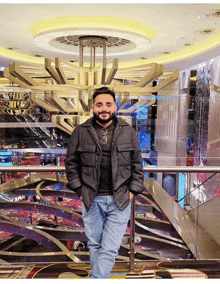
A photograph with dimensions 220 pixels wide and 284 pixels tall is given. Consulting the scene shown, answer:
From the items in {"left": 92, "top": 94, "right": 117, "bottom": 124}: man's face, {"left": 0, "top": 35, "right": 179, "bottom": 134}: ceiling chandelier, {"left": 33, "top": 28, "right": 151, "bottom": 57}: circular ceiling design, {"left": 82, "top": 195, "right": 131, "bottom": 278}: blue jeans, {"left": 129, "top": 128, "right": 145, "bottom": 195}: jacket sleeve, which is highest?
{"left": 33, "top": 28, "right": 151, "bottom": 57}: circular ceiling design

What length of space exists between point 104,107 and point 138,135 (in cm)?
182

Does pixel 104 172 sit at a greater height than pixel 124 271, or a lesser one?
greater

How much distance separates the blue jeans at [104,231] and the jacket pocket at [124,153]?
0.22 m

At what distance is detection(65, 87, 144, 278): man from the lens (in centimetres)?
176

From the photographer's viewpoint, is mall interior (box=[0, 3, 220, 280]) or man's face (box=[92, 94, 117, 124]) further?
mall interior (box=[0, 3, 220, 280])

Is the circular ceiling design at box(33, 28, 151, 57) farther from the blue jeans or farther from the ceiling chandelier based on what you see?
the blue jeans

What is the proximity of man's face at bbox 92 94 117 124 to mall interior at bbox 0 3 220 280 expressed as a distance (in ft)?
1.86

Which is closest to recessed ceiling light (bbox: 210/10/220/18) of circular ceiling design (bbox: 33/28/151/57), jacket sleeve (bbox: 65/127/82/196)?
circular ceiling design (bbox: 33/28/151/57)

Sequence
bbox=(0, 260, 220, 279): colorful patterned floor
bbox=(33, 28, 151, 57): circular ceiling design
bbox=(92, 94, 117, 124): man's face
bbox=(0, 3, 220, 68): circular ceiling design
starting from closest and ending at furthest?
bbox=(92, 94, 117, 124): man's face
bbox=(0, 260, 220, 279): colorful patterned floor
bbox=(0, 3, 220, 68): circular ceiling design
bbox=(33, 28, 151, 57): circular ceiling design

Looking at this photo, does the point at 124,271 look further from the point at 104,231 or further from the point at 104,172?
the point at 104,172

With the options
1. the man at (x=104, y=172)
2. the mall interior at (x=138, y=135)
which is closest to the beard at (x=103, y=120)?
the man at (x=104, y=172)

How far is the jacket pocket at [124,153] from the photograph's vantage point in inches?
69.7

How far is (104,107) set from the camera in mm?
1760

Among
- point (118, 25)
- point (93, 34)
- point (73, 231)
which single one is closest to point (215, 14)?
point (118, 25)
